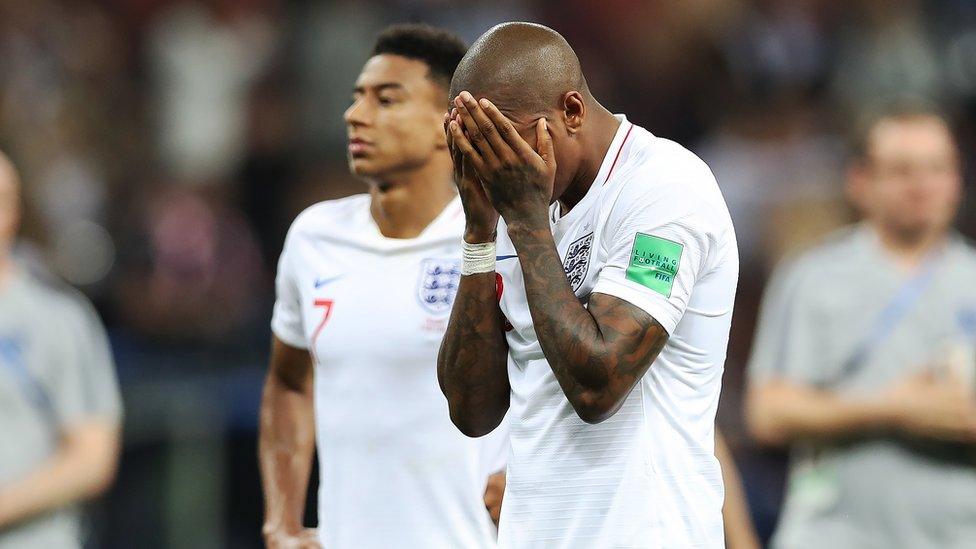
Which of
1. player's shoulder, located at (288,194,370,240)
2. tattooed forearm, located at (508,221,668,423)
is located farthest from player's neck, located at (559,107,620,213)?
player's shoulder, located at (288,194,370,240)

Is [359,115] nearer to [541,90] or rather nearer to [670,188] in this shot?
[541,90]

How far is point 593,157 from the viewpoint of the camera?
367cm

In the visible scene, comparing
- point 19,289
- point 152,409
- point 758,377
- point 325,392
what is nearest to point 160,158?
point 152,409

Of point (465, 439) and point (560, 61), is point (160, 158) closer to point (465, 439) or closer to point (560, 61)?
point (465, 439)

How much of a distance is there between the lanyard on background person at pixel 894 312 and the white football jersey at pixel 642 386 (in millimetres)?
3019

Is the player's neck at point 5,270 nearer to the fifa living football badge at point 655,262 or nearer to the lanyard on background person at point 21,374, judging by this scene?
the lanyard on background person at point 21,374

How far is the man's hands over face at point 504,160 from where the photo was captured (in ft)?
11.3

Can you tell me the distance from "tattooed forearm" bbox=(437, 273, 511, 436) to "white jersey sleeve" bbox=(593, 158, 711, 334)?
0.34 m

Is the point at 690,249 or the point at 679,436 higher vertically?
the point at 690,249

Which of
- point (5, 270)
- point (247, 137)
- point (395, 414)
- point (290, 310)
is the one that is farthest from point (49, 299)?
point (247, 137)

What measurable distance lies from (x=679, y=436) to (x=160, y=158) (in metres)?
10.1

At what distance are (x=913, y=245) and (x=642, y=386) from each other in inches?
135

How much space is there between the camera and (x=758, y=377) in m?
6.80

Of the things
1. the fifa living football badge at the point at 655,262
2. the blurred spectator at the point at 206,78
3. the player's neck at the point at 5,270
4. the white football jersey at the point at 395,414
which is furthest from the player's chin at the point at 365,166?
the blurred spectator at the point at 206,78
